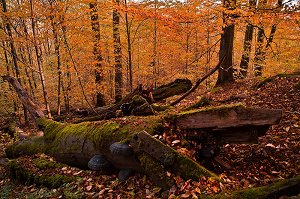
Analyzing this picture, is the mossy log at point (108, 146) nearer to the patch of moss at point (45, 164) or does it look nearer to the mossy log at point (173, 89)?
the patch of moss at point (45, 164)

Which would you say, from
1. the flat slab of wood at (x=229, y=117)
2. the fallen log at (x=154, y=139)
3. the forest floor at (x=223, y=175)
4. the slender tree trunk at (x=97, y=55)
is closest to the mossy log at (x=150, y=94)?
the fallen log at (x=154, y=139)

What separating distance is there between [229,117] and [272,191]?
4.35 ft

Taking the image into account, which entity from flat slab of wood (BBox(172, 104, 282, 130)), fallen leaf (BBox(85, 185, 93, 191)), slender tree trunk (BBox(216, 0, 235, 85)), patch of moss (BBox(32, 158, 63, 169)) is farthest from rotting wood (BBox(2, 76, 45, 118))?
slender tree trunk (BBox(216, 0, 235, 85))

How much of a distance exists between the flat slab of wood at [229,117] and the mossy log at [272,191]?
1010 millimetres

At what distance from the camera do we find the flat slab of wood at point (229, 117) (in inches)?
141

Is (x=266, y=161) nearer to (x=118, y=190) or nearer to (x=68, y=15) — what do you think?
(x=118, y=190)

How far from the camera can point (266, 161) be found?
3.93 meters

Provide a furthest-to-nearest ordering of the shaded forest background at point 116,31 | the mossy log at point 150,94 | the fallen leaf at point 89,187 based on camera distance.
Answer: the shaded forest background at point 116,31 < the mossy log at point 150,94 < the fallen leaf at point 89,187

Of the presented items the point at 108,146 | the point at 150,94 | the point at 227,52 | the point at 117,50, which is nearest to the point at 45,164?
the point at 108,146

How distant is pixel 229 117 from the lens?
3812 millimetres

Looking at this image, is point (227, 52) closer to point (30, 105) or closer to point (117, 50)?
point (117, 50)

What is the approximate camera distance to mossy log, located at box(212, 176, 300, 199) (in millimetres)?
2777

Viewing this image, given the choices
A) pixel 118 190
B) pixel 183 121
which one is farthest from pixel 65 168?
pixel 183 121

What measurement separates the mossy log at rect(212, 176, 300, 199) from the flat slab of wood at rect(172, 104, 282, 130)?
1010 millimetres
